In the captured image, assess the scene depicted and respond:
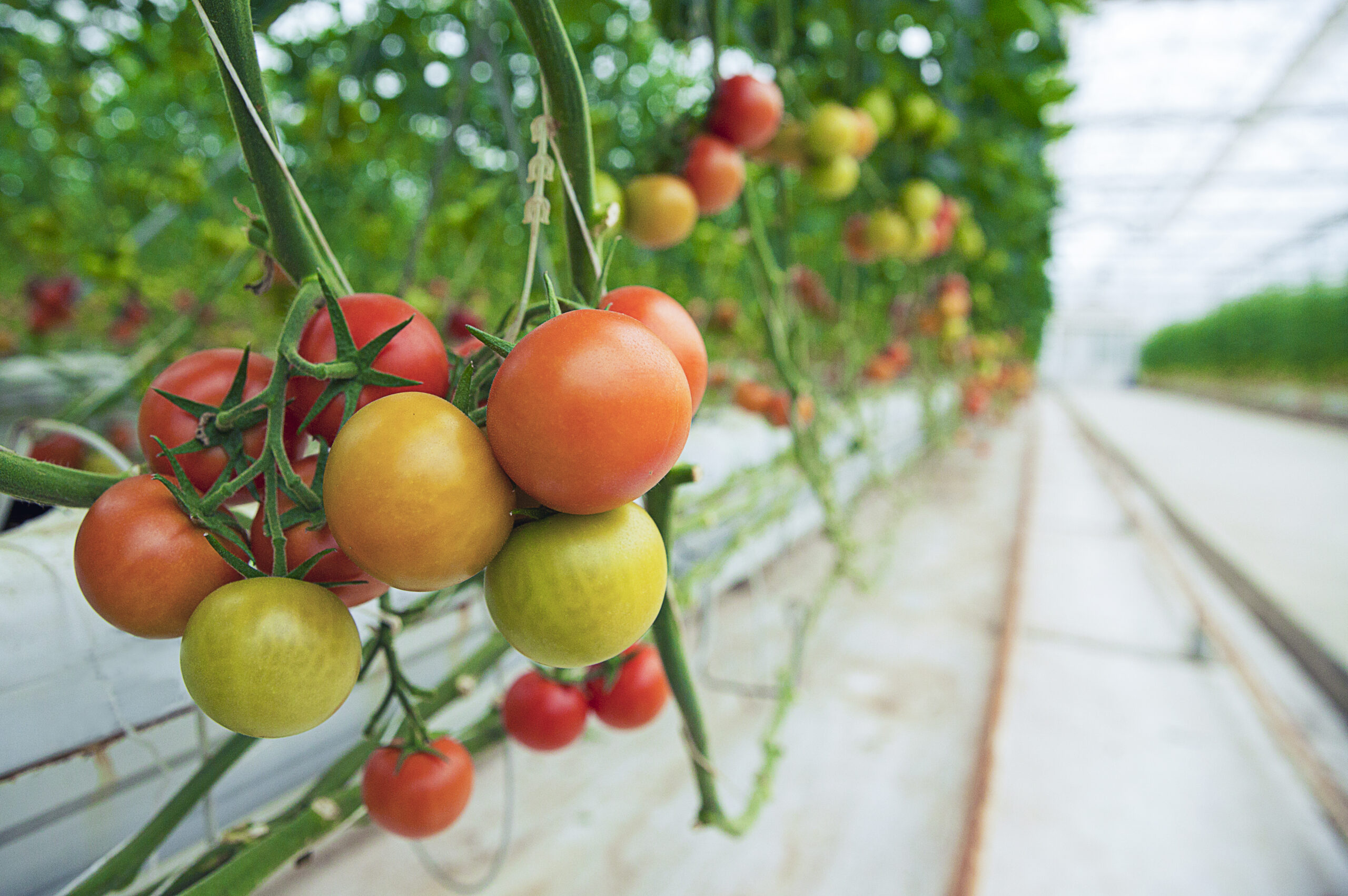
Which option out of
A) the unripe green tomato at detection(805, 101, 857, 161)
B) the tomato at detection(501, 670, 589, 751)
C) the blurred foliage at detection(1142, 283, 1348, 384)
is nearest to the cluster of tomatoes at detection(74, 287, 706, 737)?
the tomato at detection(501, 670, 589, 751)

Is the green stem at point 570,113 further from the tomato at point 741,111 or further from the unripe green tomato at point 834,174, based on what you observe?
the unripe green tomato at point 834,174

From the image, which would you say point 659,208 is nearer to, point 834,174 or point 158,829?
point 834,174

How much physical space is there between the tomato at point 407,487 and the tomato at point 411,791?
22 cm

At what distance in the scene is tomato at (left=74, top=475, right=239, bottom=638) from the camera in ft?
0.69

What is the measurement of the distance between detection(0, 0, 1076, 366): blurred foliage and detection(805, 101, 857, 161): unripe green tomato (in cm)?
6

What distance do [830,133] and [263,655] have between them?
0.74 meters

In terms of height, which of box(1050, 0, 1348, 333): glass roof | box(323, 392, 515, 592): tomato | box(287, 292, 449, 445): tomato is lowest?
box(323, 392, 515, 592): tomato

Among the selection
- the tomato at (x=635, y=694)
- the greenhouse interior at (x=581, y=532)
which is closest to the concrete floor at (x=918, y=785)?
the greenhouse interior at (x=581, y=532)

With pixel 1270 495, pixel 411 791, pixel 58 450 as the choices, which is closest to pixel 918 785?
pixel 411 791

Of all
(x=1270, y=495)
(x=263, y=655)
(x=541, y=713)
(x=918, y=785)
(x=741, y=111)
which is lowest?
(x=1270, y=495)

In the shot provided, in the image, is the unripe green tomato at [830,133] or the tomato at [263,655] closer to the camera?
the tomato at [263,655]

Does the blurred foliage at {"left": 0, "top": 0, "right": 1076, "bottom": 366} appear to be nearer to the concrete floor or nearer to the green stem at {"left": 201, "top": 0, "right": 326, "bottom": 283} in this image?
the green stem at {"left": 201, "top": 0, "right": 326, "bottom": 283}

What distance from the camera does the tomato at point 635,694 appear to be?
1.59 feet

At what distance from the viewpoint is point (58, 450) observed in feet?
1.38
